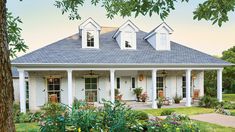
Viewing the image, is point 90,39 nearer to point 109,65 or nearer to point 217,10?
point 109,65

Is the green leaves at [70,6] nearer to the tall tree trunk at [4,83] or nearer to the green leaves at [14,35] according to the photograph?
the green leaves at [14,35]

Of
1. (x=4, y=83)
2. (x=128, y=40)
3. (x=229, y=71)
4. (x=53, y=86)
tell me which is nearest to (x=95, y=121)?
(x=4, y=83)

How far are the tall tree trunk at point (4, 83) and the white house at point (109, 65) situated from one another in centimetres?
1286

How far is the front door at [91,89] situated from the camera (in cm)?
1846

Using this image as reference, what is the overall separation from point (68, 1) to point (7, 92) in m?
3.90

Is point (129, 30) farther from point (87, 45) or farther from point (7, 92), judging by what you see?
point (7, 92)

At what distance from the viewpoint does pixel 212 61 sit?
19.0m

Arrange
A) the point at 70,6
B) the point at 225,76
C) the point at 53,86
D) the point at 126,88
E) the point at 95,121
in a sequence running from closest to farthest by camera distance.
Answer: the point at 95,121 → the point at 70,6 → the point at 53,86 → the point at 126,88 → the point at 225,76

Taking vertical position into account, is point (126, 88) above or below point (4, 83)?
below

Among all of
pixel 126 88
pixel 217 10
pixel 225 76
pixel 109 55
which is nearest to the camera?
pixel 217 10

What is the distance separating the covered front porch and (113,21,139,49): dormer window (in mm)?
1961

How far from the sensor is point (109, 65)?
16391mm

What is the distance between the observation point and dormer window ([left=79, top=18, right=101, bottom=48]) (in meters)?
18.2

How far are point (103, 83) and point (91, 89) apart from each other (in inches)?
39.8
